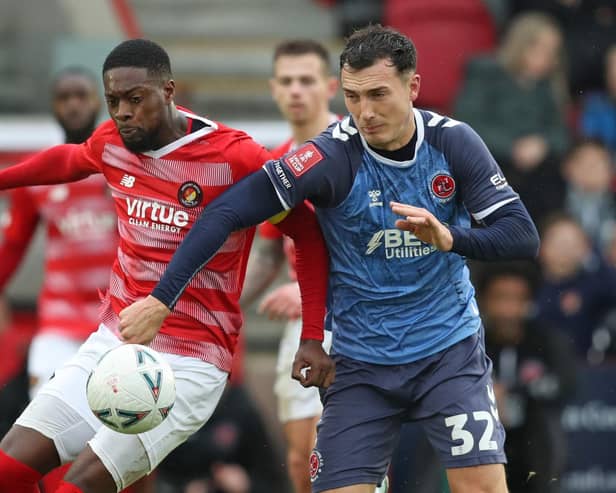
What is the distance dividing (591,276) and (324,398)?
4838 mm

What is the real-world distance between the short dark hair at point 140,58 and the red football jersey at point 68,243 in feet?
8.38

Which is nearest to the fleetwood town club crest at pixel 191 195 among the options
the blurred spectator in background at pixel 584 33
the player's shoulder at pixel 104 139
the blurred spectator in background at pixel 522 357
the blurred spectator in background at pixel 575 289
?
the player's shoulder at pixel 104 139

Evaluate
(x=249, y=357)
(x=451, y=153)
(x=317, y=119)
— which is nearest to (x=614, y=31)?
(x=249, y=357)

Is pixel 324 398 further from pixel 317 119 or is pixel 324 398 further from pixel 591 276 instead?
pixel 591 276

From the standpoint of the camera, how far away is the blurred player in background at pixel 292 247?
8.16 m

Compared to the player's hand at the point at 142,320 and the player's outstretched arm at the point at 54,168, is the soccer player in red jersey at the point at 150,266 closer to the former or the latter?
the player's outstretched arm at the point at 54,168

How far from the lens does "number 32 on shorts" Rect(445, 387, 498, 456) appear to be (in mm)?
6172

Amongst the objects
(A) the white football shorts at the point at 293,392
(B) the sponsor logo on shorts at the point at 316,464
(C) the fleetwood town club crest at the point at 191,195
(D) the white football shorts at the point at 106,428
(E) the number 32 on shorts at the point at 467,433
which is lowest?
(A) the white football shorts at the point at 293,392

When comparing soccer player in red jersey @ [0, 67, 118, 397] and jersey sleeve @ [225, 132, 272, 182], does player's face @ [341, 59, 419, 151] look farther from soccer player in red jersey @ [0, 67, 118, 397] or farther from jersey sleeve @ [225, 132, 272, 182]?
soccer player in red jersey @ [0, 67, 118, 397]

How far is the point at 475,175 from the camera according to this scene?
20.1 ft

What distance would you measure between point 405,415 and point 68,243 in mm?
3138

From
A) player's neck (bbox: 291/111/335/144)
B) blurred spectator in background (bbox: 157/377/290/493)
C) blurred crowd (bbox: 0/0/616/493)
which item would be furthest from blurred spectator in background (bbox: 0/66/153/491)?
blurred spectator in background (bbox: 157/377/290/493)

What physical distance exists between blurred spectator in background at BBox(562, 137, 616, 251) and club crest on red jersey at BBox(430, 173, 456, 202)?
17.6ft

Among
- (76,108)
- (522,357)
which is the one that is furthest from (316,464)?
(522,357)
